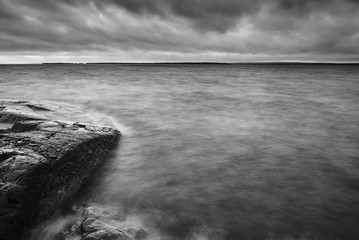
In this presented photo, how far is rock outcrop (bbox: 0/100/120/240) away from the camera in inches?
131

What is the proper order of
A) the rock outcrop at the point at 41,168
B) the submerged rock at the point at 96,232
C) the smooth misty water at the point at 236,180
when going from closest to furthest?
A: the submerged rock at the point at 96,232
the rock outcrop at the point at 41,168
the smooth misty water at the point at 236,180

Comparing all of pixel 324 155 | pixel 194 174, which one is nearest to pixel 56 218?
pixel 194 174

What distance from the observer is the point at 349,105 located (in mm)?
14852

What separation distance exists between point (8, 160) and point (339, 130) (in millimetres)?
10646

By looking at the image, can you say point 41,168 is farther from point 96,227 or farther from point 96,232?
point 96,232

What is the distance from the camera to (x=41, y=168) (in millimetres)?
3816

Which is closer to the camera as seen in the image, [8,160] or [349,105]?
[8,160]

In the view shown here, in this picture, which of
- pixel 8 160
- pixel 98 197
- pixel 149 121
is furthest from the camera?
pixel 149 121

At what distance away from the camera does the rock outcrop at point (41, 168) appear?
3.33m

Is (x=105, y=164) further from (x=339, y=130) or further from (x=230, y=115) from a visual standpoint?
(x=339, y=130)

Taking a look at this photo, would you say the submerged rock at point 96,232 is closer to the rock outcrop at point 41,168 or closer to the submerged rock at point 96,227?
the submerged rock at point 96,227

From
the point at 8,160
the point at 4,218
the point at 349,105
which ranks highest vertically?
the point at 8,160

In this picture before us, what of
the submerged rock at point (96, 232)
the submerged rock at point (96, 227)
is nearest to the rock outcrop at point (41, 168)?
the submerged rock at point (96, 227)

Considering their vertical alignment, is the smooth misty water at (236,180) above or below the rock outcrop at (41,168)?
below
